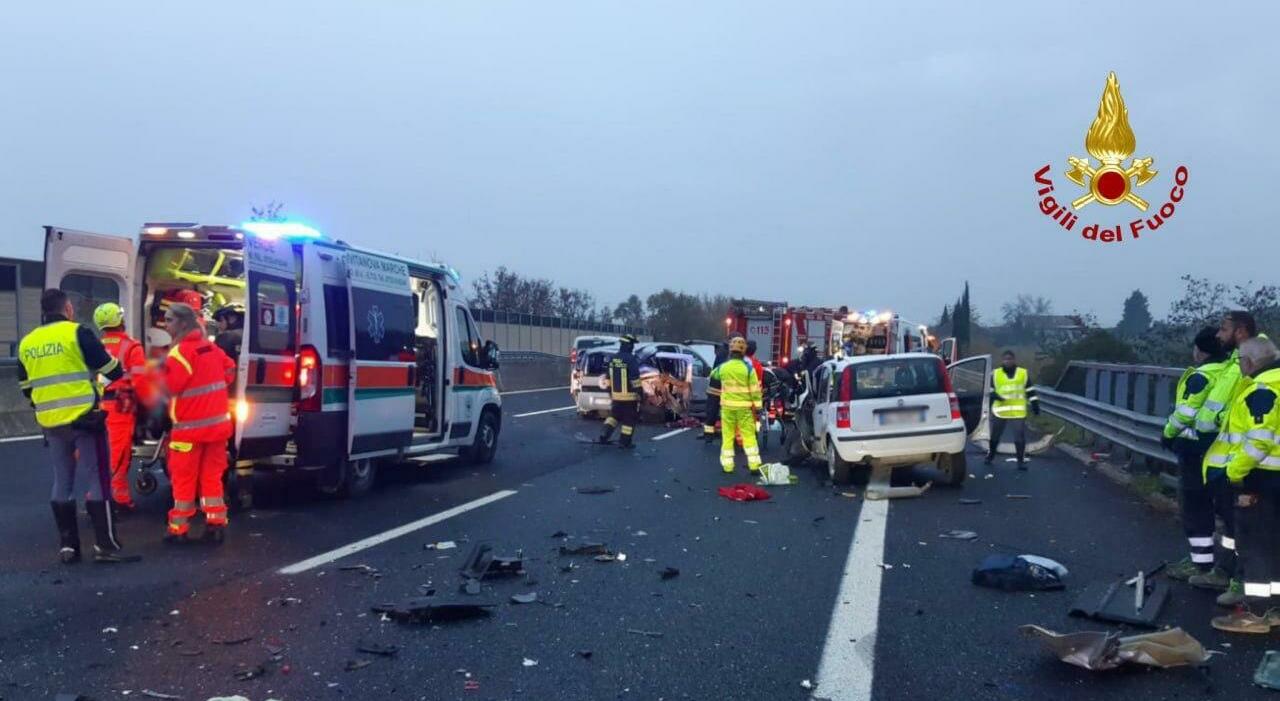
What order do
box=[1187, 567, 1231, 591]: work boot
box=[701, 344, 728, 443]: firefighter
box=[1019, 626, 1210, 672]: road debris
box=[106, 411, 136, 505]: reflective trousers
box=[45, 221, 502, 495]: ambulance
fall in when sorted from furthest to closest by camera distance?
1. box=[701, 344, 728, 443]: firefighter
2. box=[45, 221, 502, 495]: ambulance
3. box=[106, 411, 136, 505]: reflective trousers
4. box=[1187, 567, 1231, 591]: work boot
5. box=[1019, 626, 1210, 672]: road debris

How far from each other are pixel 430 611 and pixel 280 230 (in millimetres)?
4723

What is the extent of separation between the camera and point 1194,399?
7.06 meters

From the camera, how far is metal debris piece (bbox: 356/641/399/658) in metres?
5.19

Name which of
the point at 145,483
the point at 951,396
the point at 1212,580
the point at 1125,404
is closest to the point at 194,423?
the point at 145,483

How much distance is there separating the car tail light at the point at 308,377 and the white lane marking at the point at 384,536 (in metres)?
1.46

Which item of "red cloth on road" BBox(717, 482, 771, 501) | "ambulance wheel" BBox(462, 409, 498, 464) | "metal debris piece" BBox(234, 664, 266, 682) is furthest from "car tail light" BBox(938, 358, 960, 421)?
"metal debris piece" BBox(234, 664, 266, 682)

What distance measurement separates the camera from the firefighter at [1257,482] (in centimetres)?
582

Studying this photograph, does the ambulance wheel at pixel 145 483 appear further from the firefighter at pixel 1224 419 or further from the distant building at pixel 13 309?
the distant building at pixel 13 309

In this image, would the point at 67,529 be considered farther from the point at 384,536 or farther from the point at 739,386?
the point at 739,386

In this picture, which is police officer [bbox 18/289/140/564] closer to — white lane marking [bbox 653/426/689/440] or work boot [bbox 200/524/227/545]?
work boot [bbox 200/524/227/545]

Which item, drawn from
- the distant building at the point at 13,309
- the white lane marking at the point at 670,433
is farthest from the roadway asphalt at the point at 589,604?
the distant building at the point at 13,309

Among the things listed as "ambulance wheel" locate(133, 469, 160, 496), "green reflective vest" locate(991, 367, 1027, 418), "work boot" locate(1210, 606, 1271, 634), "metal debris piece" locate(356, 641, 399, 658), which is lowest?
"metal debris piece" locate(356, 641, 399, 658)

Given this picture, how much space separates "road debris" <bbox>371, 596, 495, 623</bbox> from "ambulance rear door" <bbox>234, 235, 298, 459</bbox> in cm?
333

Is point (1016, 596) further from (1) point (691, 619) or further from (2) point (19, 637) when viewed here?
(2) point (19, 637)
